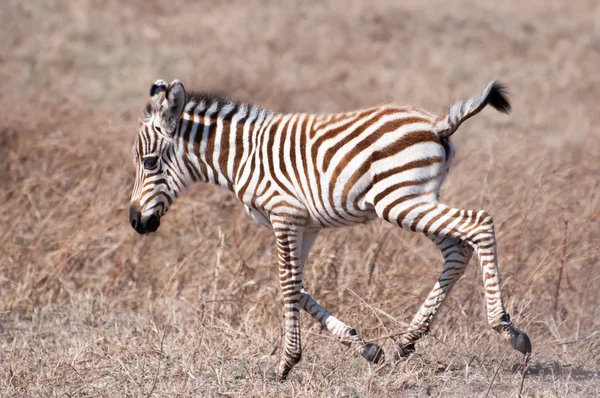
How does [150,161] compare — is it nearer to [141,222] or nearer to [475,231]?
[141,222]

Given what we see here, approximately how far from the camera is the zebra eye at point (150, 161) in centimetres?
671

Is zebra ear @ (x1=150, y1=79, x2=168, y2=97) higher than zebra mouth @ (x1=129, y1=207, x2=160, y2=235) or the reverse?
higher

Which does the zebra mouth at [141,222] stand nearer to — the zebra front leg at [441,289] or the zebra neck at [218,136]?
the zebra neck at [218,136]

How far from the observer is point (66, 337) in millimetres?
7723

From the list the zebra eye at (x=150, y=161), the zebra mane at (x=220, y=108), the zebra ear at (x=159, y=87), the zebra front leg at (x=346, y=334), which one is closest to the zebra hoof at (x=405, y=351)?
→ the zebra front leg at (x=346, y=334)

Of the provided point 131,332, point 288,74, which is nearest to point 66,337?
point 131,332

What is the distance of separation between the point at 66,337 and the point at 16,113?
19.7ft

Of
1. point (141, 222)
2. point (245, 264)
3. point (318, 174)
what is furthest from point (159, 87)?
point (245, 264)

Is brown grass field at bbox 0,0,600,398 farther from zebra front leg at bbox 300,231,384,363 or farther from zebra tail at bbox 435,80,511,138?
zebra tail at bbox 435,80,511,138

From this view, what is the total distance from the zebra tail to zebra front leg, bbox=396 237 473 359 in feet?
2.86

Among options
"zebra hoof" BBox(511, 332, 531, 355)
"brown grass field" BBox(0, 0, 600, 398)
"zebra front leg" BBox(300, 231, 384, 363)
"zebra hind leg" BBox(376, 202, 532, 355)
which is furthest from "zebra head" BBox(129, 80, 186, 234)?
"zebra hoof" BBox(511, 332, 531, 355)

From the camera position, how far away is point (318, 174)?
6207 mm

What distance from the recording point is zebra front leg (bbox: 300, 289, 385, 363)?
6227mm

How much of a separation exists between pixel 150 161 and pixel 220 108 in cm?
70
